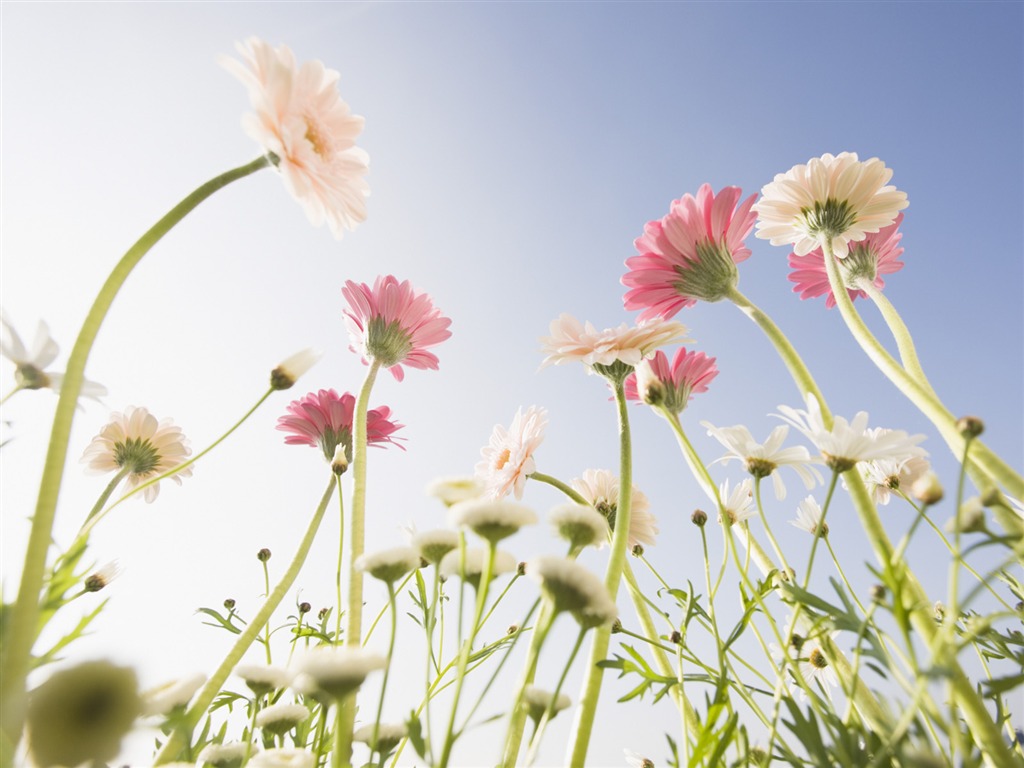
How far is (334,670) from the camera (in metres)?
0.51

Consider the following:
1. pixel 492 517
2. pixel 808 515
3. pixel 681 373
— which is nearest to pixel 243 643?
pixel 492 517

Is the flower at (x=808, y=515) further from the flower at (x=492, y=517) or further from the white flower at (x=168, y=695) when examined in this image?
the white flower at (x=168, y=695)

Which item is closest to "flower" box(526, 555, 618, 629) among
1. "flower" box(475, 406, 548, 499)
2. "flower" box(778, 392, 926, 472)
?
"flower" box(778, 392, 926, 472)

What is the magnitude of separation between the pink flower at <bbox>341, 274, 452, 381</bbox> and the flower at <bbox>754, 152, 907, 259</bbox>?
2.25 feet

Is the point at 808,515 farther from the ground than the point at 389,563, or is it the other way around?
the point at 808,515

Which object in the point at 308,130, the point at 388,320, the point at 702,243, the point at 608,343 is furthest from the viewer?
the point at 388,320

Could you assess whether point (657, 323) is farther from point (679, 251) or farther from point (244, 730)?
point (244, 730)

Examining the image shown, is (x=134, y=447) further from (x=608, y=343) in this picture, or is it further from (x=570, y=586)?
(x=570, y=586)

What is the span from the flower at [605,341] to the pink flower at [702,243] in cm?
16

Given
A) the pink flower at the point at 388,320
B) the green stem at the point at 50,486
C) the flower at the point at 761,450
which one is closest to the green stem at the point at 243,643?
the green stem at the point at 50,486

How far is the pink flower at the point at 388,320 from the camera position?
1187 mm

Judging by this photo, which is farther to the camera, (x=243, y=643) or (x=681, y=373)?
(x=681, y=373)

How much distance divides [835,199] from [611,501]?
27.9 inches

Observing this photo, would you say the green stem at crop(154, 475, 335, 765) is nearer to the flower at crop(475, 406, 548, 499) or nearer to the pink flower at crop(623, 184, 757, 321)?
the flower at crop(475, 406, 548, 499)
